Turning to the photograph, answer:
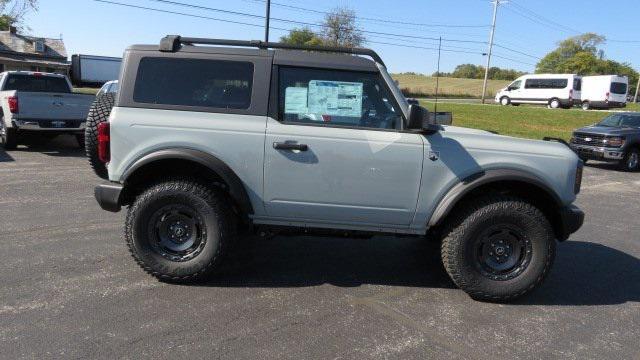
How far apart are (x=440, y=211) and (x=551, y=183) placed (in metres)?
0.95

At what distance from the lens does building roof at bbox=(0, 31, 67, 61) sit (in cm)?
5666

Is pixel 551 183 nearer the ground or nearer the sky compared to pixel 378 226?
nearer the sky

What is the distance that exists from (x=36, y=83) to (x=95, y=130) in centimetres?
970

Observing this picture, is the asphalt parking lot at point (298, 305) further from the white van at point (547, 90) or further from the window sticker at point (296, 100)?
the white van at point (547, 90)

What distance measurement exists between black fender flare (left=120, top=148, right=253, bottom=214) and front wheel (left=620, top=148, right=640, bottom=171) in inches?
514

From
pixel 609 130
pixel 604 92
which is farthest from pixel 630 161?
pixel 604 92

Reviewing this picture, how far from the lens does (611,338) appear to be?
12.0ft

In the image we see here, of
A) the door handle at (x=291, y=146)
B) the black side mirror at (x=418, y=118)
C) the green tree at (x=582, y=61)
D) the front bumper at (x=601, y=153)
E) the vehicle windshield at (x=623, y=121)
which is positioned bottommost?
the front bumper at (x=601, y=153)

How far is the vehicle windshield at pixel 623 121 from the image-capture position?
48.1ft

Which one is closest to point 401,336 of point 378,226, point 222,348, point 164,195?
point 378,226

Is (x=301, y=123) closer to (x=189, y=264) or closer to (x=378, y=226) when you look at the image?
(x=378, y=226)

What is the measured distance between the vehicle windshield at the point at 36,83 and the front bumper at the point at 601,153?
13679mm

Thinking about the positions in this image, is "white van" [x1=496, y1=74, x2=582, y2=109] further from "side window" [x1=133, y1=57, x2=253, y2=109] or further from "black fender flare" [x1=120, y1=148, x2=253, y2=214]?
"black fender flare" [x1=120, y1=148, x2=253, y2=214]

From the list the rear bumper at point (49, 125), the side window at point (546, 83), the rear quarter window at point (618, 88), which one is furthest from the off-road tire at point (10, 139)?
the rear quarter window at point (618, 88)
